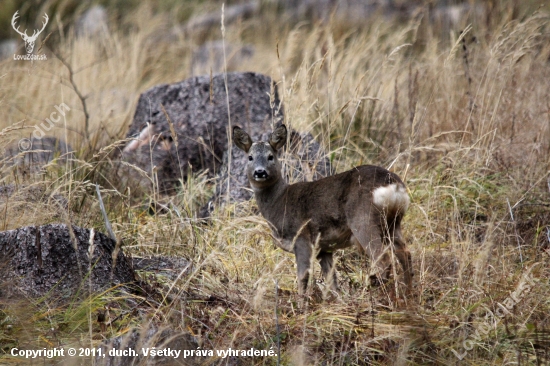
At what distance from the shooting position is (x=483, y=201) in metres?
5.68

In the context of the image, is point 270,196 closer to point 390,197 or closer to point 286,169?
point 286,169

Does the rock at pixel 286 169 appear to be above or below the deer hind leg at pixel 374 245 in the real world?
above

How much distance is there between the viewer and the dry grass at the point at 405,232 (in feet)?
12.0

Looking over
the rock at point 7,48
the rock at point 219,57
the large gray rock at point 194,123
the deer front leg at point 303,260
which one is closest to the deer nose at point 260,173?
the deer front leg at point 303,260

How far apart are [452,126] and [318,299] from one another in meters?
2.91

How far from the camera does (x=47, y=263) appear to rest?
4.03 metres

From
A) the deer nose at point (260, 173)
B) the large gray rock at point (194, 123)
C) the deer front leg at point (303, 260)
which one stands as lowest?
the deer front leg at point (303, 260)

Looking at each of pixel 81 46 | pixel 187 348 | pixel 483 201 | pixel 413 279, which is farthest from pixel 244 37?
pixel 187 348

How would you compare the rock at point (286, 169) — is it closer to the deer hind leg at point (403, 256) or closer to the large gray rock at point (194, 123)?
the large gray rock at point (194, 123)

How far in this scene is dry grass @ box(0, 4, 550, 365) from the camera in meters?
3.67

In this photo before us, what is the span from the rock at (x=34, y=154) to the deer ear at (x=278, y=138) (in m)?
1.40

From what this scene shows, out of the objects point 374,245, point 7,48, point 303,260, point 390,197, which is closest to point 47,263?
point 303,260

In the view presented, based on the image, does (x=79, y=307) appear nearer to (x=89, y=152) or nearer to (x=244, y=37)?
(x=89, y=152)

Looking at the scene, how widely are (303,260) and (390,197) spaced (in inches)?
28.6
